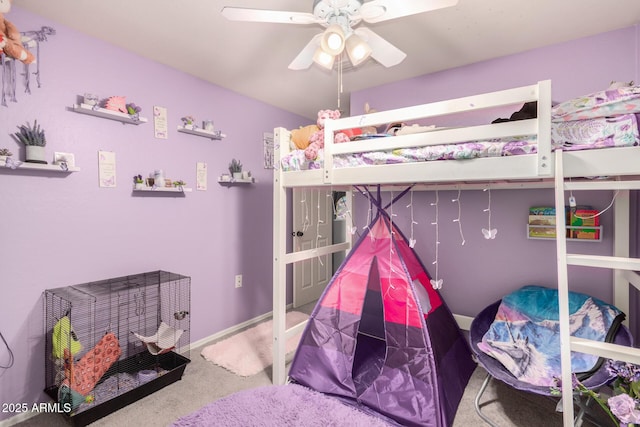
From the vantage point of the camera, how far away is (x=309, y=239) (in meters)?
3.95

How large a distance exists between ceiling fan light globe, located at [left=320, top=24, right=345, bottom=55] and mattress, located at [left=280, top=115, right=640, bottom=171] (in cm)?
47

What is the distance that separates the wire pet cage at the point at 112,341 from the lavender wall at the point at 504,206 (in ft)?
6.90

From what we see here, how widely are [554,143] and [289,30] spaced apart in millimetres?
1614

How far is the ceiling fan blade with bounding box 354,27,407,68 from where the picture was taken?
1613 mm

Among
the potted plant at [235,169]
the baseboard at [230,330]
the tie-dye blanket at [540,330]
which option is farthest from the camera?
the potted plant at [235,169]

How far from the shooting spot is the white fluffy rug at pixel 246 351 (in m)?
2.39

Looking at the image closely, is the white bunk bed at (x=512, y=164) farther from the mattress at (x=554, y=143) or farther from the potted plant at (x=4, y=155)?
the potted plant at (x=4, y=155)

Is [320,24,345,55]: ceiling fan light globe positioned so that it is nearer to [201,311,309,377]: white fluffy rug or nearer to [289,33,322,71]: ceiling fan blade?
[289,33,322,71]: ceiling fan blade

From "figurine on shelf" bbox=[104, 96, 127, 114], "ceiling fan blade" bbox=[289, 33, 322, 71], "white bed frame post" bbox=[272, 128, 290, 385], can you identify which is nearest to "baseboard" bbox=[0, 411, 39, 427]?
"white bed frame post" bbox=[272, 128, 290, 385]

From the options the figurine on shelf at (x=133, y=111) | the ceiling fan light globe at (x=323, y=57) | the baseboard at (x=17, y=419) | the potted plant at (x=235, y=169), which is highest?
the ceiling fan light globe at (x=323, y=57)

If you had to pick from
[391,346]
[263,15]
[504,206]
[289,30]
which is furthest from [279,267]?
[504,206]

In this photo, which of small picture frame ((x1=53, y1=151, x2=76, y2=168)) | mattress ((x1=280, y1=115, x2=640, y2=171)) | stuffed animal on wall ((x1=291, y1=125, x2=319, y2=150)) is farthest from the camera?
stuffed animal on wall ((x1=291, y1=125, x2=319, y2=150))

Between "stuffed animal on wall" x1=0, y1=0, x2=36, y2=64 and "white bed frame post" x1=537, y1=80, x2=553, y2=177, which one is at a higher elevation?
"stuffed animal on wall" x1=0, y1=0, x2=36, y2=64

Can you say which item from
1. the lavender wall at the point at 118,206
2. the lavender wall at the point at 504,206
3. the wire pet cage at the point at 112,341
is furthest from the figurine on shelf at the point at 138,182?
the lavender wall at the point at 504,206
